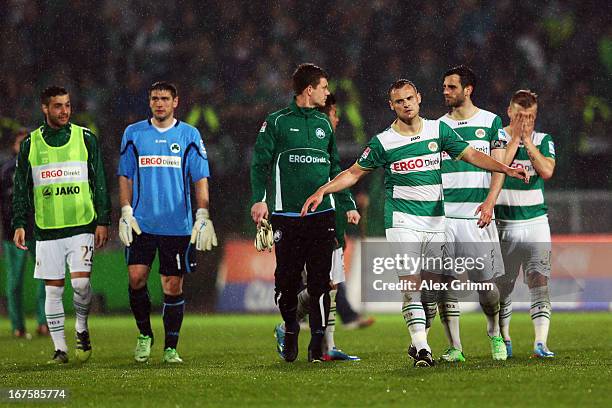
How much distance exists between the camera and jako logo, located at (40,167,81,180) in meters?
8.88

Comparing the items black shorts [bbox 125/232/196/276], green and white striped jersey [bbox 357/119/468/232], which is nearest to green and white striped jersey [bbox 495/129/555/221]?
green and white striped jersey [bbox 357/119/468/232]

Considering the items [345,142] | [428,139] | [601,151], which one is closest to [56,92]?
[428,139]

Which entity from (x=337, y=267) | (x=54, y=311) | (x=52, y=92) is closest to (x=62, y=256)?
(x=54, y=311)

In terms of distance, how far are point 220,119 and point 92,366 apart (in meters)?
11.2

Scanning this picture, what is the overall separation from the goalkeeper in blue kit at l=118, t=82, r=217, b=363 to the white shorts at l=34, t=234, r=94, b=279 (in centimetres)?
39

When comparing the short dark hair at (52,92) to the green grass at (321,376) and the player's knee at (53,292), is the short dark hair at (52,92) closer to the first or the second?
the player's knee at (53,292)

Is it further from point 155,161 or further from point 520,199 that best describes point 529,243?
point 155,161

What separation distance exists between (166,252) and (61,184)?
1.05 meters

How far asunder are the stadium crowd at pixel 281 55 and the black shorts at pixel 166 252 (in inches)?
411

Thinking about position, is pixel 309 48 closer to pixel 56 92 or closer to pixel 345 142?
pixel 345 142

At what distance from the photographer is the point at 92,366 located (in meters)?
8.50

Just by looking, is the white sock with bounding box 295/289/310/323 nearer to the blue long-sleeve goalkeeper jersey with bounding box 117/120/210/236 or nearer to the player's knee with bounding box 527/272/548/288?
the blue long-sleeve goalkeeper jersey with bounding box 117/120/210/236

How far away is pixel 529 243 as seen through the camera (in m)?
8.85

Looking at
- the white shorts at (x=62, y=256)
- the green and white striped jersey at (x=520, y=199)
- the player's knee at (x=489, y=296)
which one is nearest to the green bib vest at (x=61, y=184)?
the white shorts at (x=62, y=256)
